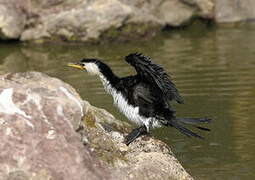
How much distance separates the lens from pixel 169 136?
8.68 metres

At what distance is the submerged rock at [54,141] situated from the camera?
519 centimetres

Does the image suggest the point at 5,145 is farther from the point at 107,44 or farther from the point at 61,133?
the point at 107,44

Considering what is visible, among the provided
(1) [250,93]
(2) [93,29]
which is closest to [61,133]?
(1) [250,93]

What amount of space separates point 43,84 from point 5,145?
743 millimetres

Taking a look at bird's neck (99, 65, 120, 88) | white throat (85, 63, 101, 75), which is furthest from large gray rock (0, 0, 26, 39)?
bird's neck (99, 65, 120, 88)

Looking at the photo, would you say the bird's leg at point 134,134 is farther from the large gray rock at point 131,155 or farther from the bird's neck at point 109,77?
the bird's neck at point 109,77

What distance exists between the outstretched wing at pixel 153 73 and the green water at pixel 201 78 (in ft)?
3.06

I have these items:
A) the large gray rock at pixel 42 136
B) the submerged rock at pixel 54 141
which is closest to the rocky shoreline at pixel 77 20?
the submerged rock at pixel 54 141

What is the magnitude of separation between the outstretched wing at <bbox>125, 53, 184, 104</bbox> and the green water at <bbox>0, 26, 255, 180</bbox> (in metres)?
0.93

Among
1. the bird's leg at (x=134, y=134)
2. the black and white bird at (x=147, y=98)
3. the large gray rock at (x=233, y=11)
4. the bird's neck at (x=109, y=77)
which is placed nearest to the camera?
the bird's leg at (x=134, y=134)

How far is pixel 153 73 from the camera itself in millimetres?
6703

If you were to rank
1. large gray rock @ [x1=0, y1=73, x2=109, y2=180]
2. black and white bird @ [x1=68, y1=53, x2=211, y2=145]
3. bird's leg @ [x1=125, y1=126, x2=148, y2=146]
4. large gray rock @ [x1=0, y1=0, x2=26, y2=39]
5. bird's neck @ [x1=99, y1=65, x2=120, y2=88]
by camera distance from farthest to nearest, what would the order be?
1. large gray rock @ [x1=0, y1=0, x2=26, y2=39]
2. bird's neck @ [x1=99, y1=65, x2=120, y2=88]
3. black and white bird @ [x1=68, y1=53, x2=211, y2=145]
4. bird's leg @ [x1=125, y1=126, x2=148, y2=146]
5. large gray rock @ [x1=0, y1=73, x2=109, y2=180]

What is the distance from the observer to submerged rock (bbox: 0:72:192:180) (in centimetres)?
519

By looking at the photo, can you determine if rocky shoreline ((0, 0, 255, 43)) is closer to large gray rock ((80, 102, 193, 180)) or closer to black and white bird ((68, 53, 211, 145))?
black and white bird ((68, 53, 211, 145))
